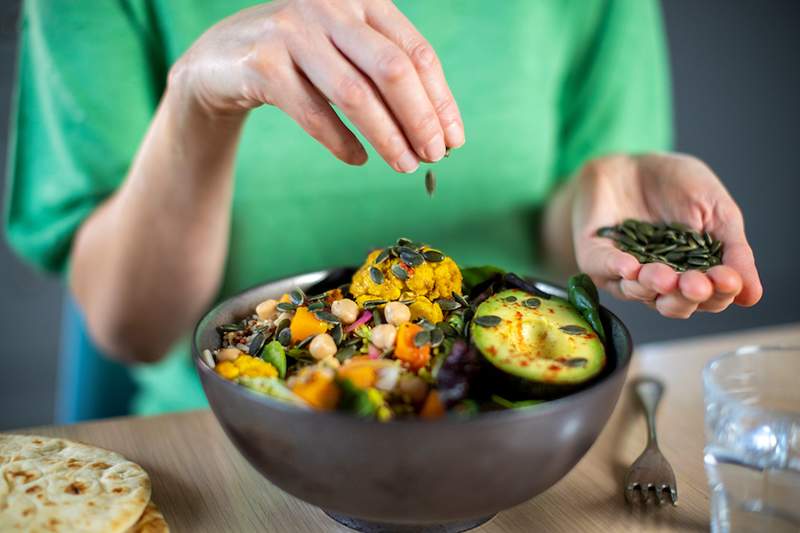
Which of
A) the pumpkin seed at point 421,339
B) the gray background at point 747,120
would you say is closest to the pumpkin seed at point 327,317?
the pumpkin seed at point 421,339

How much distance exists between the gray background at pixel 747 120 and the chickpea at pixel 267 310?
8.41ft

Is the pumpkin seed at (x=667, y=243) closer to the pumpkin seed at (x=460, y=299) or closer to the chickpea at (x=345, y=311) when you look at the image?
the pumpkin seed at (x=460, y=299)

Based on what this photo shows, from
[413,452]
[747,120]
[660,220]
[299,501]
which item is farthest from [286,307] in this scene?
[747,120]

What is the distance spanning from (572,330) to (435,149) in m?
0.27

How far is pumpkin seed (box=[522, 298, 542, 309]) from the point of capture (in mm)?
932

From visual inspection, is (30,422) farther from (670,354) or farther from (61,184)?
(670,354)

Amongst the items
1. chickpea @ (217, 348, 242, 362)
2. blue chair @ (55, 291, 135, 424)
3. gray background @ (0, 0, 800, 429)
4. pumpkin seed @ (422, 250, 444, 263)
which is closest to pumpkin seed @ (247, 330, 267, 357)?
chickpea @ (217, 348, 242, 362)

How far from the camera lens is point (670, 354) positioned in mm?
1362

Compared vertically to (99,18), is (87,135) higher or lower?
lower

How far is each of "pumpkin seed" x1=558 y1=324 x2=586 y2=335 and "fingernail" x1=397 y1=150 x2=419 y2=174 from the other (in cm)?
26

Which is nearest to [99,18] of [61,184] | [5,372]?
[61,184]

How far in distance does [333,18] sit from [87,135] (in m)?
0.83

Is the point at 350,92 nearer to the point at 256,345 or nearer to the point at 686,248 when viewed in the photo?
the point at 256,345

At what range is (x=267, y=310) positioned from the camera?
0.97 meters
